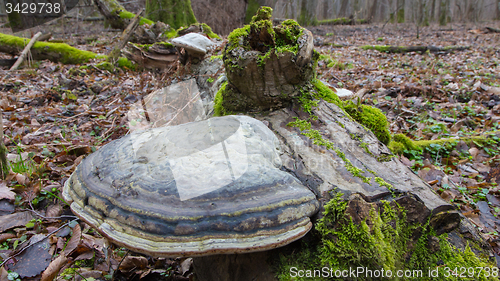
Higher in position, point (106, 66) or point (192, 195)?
point (106, 66)

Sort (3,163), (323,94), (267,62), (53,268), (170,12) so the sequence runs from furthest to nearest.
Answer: (170,12) < (3,163) < (323,94) < (267,62) < (53,268)

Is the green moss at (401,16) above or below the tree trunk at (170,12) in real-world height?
below

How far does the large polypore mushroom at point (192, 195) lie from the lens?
120cm

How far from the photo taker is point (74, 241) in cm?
216

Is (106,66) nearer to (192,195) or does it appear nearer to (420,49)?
(192,195)

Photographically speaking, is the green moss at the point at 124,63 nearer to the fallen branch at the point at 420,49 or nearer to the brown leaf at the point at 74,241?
the brown leaf at the point at 74,241

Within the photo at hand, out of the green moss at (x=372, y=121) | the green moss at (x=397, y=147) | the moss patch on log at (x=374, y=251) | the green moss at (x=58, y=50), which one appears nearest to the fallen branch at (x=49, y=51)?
the green moss at (x=58, y=50)

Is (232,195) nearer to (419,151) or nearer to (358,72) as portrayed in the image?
(419,151)

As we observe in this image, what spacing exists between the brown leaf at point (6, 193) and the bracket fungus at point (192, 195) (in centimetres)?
144

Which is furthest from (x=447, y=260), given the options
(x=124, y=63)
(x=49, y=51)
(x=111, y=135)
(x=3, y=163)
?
(x=49, y=51)

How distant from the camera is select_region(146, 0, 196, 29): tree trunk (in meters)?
9.71

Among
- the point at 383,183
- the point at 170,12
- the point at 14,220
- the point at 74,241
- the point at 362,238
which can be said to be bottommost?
the point at 74,241

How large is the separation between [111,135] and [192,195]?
10.0 ft

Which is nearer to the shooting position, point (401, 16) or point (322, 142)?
point (322, 142)
